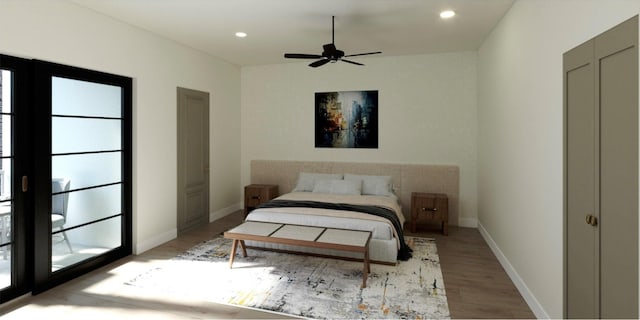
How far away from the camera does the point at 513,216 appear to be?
3449mm

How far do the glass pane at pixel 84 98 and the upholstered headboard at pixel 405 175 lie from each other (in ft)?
9.95

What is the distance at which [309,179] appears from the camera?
5.75 metres

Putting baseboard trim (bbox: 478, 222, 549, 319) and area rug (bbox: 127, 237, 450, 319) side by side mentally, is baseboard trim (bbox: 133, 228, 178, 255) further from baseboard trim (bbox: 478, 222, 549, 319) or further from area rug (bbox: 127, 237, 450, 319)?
baseboard trim (bbox: 478, 222, 549, 319)

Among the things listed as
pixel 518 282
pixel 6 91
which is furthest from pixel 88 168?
pixel 518 282

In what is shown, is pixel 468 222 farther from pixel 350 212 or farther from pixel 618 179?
pixel 618 179

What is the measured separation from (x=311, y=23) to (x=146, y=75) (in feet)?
7.01

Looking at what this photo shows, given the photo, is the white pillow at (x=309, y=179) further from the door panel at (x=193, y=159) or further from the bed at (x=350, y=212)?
the door panel at (x=193, y=159)

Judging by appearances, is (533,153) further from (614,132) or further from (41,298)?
(41,298)

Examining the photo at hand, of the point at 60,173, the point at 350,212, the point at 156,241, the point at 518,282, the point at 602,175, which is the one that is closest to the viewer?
the point at 602,175

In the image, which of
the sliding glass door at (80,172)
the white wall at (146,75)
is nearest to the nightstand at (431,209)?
the white wall at (146,75)

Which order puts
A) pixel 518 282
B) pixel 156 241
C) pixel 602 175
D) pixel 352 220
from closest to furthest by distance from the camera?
1. pixel 602 175
2. pixel 518 282
3. pixel 352 220
4. pixel 156 241

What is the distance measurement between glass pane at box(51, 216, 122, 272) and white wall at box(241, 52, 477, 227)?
2.96 metres

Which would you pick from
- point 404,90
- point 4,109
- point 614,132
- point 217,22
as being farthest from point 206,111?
point 614,132

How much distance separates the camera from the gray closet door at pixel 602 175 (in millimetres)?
1625
